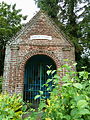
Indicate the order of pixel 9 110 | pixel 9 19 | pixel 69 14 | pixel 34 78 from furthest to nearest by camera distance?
1. pixel 9 19
2. pixel 69 14
3. pixel 34 78
4. pixel 9 110

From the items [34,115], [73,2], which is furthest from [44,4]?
[34,115]

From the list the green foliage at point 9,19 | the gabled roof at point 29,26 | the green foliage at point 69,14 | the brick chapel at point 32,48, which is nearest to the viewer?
the brick chapel at point 32,48

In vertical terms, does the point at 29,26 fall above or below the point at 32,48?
above

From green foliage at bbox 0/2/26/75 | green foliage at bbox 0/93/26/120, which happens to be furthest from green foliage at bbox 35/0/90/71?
green foliage at bbox 0/93/26/120

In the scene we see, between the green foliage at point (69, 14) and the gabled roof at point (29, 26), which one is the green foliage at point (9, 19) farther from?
the gabled roof at point (29, 26)

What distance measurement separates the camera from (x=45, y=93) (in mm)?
6445

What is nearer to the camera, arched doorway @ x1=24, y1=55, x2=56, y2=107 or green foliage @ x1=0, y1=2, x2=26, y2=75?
arched doorway @ x1=24, y1=55, x2=56, y2=107

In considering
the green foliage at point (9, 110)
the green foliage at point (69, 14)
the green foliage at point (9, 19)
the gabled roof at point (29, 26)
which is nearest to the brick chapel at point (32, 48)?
the gabled roof at point (29, 26)

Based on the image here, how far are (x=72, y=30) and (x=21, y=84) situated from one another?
27.8 ft

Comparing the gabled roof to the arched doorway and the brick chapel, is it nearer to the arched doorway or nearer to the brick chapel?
the brick chapel

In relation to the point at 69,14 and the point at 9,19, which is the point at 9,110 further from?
the point at 9,19

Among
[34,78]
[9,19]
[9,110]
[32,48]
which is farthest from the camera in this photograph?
[9,19]

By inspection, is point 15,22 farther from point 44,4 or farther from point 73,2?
point 73,2

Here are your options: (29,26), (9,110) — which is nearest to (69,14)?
(29,26)
